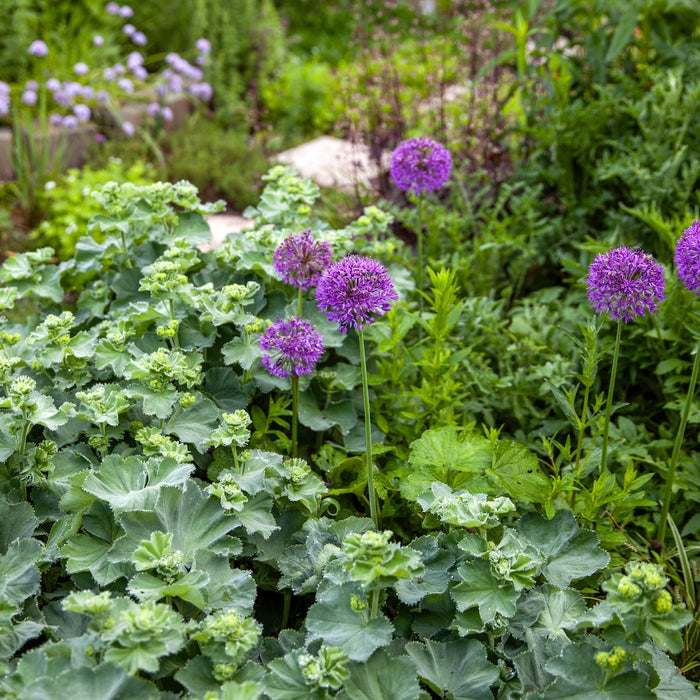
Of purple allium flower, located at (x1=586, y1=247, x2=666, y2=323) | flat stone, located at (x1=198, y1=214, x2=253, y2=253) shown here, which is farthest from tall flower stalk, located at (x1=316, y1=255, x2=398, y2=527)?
flat stone, located at (x1=198, y1=214, x2=253, y2=253)

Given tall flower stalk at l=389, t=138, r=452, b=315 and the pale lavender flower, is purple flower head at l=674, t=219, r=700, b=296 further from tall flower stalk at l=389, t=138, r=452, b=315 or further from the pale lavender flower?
the pale lavender flower

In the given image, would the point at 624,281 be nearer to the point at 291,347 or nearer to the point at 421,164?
the point at 291,347

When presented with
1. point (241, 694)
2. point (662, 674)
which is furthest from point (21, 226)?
point (662, 674)

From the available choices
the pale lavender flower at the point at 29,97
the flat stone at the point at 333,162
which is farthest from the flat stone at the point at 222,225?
the pale lavender flower at the point at 29,97

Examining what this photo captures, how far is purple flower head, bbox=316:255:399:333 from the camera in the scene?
165 cm

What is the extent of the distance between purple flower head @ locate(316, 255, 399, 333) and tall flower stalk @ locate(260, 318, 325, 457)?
0.21m

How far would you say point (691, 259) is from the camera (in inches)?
68.4

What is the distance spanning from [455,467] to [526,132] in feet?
7.01

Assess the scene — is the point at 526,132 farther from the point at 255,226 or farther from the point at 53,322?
the point at 53,322

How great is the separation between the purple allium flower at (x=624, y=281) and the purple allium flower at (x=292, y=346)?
0.68 m

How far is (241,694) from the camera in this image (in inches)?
53.1

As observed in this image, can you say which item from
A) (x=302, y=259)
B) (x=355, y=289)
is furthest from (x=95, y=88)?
(x=355, y=289)

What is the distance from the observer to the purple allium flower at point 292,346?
1890 millimetres

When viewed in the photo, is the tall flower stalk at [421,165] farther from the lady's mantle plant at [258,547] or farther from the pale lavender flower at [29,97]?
the pale lavender flower at [29,97]
